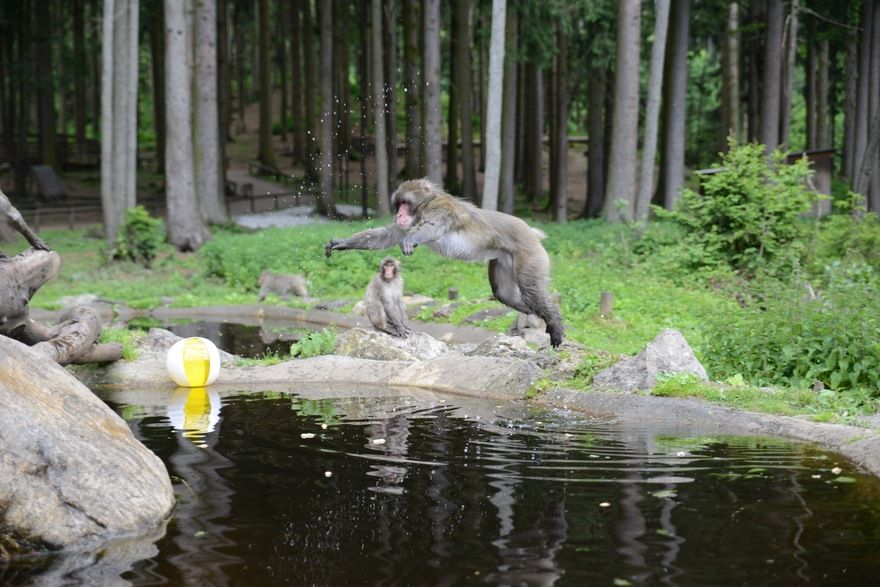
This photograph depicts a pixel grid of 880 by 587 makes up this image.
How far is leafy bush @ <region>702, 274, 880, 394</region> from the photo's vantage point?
33.2ft

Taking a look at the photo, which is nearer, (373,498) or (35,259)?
(373,498)

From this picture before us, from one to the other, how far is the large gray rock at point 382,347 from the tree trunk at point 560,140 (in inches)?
812

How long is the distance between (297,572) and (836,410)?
542cm

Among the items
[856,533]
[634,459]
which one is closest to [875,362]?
[634,459]

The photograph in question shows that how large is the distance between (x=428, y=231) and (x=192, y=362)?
11.4ft

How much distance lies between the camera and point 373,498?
23.0 feet

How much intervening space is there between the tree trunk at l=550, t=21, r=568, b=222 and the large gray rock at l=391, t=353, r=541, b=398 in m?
22.8

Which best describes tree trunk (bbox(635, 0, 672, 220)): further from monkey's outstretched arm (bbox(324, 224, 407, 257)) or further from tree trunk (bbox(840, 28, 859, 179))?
monkey's outstretched arm (bbox(324, 224, 407, 257))

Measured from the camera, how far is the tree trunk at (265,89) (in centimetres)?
4138

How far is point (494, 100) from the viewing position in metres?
24.0

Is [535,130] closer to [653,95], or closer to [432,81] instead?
[432,81]

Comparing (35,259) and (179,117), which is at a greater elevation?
(179,117)

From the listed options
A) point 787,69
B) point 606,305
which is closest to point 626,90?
point 787,69

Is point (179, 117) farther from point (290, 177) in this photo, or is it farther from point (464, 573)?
point (464, 573)
